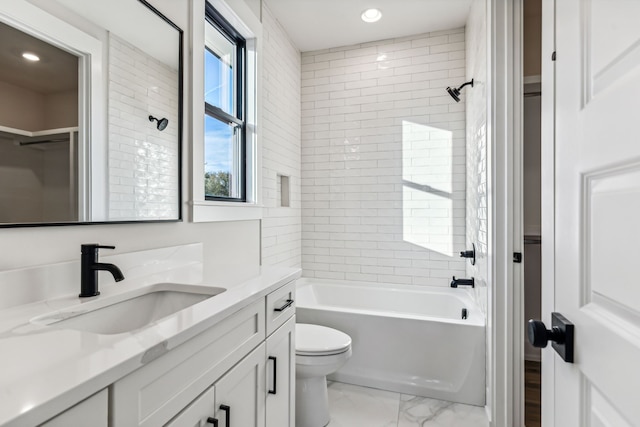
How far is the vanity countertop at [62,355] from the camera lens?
459 millimetres

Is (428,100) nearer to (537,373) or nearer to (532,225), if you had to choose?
(532,225)

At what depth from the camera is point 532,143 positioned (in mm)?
2672

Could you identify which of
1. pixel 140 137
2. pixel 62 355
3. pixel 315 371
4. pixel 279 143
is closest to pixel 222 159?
pixel 140 137

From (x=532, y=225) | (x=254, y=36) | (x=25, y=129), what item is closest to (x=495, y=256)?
(x=532, y=225)

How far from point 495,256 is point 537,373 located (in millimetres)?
1441

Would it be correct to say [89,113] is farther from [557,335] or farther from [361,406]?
[361,406]

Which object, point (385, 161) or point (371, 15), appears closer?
point (371, 15)

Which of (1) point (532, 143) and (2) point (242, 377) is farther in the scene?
(1) point (532, 143)

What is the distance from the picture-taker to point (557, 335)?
26.7 inches

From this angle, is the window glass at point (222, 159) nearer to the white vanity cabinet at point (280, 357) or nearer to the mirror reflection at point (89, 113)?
the mirror reflection at point (89, 113)

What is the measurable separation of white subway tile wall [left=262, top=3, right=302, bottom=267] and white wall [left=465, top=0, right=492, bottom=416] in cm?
155

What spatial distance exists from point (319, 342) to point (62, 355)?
1465mm

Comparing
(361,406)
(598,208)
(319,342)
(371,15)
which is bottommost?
(361,406)

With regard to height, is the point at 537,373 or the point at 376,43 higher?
the point at 376,43
